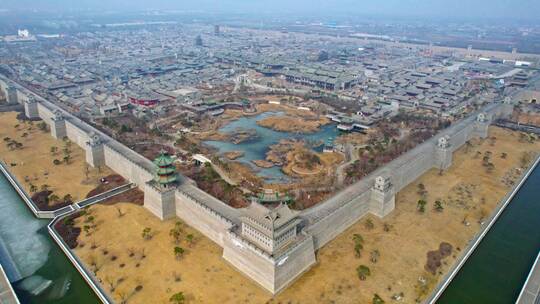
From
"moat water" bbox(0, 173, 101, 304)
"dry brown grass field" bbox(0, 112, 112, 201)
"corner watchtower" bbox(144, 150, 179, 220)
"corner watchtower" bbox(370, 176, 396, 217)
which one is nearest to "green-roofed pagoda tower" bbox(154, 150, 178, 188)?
"corner watchtower" bbox(144, 150, 179, 220)

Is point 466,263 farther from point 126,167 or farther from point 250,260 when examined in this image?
point 126,167

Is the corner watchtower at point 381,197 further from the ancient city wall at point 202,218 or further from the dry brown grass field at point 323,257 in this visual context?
the ancient city wall at point 202,218

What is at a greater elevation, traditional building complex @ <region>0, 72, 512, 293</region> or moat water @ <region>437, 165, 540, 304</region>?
traditional building complex @ <region>0, 72, 512, 293</region>

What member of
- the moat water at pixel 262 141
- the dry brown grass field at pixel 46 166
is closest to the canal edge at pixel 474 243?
the moat water at pixel 262 141

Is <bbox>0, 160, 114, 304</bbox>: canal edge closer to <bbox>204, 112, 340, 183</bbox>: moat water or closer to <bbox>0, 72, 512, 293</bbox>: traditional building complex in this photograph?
<bbox>0, 72, 512, 293</bbox>: traditional building complex

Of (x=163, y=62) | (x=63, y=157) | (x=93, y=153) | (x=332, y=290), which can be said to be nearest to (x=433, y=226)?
(x=332, y=290)

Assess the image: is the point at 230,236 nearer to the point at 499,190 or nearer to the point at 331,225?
the point at 331,225

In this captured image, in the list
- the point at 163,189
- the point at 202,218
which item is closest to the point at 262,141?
the point at 163,189
